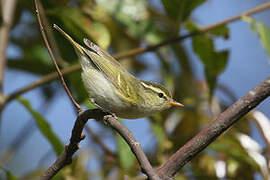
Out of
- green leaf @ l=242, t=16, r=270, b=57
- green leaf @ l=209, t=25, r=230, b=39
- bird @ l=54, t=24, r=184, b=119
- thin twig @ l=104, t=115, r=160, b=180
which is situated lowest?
green leaf @ l=242, t=16, r=270, b=57

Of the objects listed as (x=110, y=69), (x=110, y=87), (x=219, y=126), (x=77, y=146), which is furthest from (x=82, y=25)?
(x=219, y=126)

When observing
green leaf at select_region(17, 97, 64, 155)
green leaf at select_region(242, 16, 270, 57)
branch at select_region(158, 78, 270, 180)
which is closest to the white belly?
green leaf at select_region(17, 97, 64, 155)

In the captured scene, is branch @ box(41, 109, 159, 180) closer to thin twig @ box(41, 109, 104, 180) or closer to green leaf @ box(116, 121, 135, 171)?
thin twig @ box(41, 109, 104, 180)

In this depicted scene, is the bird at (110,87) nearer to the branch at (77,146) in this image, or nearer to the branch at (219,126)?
the branch at (77,146)

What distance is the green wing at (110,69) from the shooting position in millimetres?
2283

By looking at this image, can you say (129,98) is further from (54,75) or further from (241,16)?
(241,16)

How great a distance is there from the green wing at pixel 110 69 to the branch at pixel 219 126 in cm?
113

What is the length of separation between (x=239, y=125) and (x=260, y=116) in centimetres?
55

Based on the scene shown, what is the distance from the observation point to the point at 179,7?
251 cm

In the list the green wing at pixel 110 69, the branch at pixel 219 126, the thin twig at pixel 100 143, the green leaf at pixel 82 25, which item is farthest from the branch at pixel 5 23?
the branch at pixel 219 126

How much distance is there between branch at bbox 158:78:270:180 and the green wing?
44.5 inches

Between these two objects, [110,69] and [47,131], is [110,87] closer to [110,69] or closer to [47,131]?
[110,69]

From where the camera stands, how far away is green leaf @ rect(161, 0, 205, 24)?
2.50 m

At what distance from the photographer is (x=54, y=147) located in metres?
2.30
